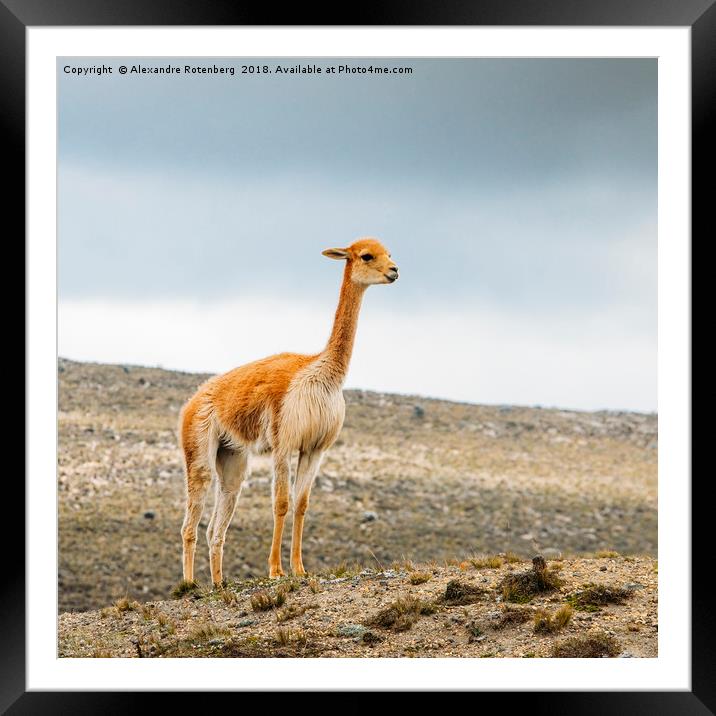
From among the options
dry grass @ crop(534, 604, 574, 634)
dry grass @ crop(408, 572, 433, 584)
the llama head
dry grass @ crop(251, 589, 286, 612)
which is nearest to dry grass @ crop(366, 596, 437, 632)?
dry grass @ crop(408, 572, 433, 584)

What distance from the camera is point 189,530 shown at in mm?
10195

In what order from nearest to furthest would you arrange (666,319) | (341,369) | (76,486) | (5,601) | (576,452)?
(5,601) < (666,319) < (341,369) < (76,486) < (576,452)

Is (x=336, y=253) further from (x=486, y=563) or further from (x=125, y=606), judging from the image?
(x=125, y=606)

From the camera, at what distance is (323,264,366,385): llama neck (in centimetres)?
991

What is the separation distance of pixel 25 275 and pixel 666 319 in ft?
18.9

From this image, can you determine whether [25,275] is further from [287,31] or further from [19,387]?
[287,31]

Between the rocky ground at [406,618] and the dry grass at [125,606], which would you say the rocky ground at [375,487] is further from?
the rocky ground at [406,618]

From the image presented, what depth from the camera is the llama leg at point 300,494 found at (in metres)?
9.64

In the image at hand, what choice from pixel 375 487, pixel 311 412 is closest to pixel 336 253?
pixel 311 412

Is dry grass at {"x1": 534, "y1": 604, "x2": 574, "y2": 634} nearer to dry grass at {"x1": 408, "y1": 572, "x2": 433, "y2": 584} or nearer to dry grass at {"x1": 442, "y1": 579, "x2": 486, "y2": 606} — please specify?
dry grass at {"x1": 442, "y1": 579, "x2": 486, "y2": 606}

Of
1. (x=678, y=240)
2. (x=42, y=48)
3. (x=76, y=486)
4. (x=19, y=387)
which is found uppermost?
(x=42, y=48)

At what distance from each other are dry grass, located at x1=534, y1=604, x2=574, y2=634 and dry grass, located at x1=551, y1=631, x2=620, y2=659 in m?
0.16

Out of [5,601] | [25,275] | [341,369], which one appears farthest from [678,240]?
[5,601]

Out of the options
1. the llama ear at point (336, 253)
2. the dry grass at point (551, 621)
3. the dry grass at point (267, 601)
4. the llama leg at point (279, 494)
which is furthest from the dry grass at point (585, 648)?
the llama ear at point (336, 253)
